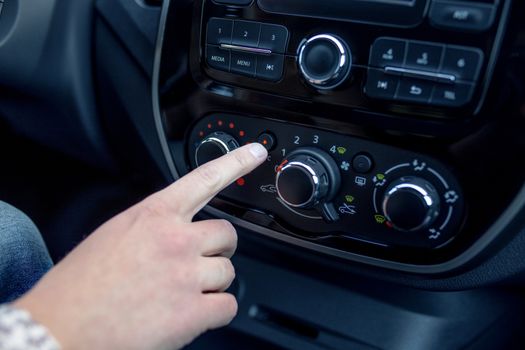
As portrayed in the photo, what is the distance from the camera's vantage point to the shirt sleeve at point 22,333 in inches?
16.3

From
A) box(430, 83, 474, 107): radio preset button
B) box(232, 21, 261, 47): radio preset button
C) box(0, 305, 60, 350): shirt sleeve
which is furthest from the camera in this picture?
box(232, 21, 261, 47): radio preset button

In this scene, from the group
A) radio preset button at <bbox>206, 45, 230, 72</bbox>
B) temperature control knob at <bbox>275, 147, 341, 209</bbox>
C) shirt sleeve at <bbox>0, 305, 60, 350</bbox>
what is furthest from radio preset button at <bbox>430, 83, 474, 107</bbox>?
shirt sleeve at <bbox>0, 305, 60, 350</bbox>

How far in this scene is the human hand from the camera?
0.46m

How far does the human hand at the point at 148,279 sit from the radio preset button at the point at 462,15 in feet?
0.72

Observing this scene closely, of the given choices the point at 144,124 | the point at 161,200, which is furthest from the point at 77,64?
the point at 161,200

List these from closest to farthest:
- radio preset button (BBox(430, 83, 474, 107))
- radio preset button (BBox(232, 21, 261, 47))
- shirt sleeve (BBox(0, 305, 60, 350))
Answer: shirt sleeve (BBox(0, 305, 60, 350)), radio preset button (BBox(430, 83, 474, 107)), radio preset button (BBox(232, 21, 261, 47))

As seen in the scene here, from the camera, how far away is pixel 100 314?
460mm

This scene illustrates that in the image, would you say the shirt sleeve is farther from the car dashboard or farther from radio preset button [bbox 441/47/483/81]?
radio preset button [bbox 441/47/483/81]

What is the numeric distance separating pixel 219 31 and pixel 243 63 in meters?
0.05

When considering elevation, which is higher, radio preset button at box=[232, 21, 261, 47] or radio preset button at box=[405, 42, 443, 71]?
radio preset button at box=[405, 42, 443, 71]

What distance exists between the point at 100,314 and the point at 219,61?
0.31 meters

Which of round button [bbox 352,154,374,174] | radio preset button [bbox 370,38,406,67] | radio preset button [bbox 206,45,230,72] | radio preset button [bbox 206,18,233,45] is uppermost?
radio preset button [bbox 370,38,406,67]

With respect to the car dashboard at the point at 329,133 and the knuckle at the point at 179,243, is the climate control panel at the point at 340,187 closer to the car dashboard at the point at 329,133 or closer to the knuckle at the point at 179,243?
the car dashboard at the point at 329,133

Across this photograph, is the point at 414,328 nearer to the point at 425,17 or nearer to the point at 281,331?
the point at 281,331
